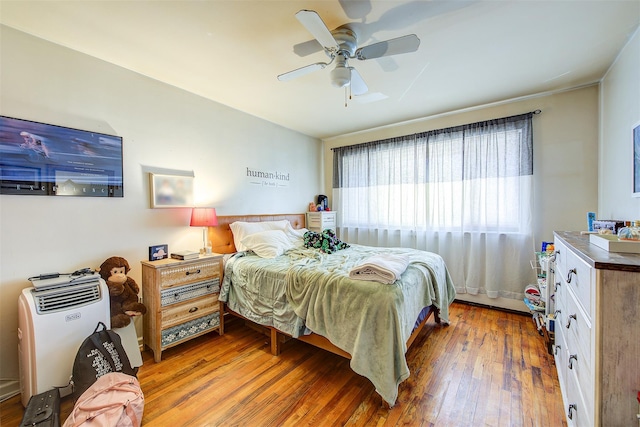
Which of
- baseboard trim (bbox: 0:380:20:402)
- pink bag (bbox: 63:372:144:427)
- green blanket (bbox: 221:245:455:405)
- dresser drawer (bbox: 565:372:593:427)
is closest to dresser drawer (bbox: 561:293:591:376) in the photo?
dresser drawer (bbox: 565:372:593:427)

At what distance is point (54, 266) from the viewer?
1958mm

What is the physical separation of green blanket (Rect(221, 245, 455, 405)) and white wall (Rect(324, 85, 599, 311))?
1.49 m

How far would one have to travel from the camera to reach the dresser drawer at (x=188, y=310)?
7.34 feet

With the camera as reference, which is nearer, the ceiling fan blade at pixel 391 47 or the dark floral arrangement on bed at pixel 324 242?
the ceiling fan blade at pixel 391 47

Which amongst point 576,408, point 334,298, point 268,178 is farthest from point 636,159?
point 268,178

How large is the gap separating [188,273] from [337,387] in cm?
166

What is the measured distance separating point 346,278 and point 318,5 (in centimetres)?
188

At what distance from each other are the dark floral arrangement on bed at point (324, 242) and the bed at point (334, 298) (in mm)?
84

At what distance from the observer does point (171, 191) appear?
8.57 feet

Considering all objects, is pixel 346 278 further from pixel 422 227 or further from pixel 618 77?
pixel 618 77

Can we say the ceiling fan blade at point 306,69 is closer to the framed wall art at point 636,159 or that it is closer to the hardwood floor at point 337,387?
the framed wall art at point 636,159

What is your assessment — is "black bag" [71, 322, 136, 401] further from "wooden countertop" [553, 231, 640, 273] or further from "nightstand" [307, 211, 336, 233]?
"nightstand" [307, 211, 336, 233]

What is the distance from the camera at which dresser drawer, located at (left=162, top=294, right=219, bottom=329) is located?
2238mm

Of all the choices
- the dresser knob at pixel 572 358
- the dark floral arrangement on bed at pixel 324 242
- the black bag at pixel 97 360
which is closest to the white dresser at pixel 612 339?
the dresser knob at pixel 572 358
